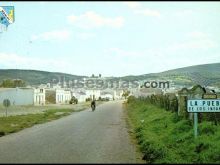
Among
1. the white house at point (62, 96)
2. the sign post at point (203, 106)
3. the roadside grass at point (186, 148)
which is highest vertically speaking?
the sign post at point (203, 106)

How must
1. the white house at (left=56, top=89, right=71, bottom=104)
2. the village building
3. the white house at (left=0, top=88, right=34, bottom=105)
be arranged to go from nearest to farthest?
1. the white house at (left=0, top=88, right=34, bottom=105)
2. the village building
3. the white house at (left=56, top=89, right=71, bottom=104)

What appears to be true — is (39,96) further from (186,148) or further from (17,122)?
(186,148)

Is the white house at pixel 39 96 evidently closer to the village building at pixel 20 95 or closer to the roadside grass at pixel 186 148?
the village building at pixel 20 95

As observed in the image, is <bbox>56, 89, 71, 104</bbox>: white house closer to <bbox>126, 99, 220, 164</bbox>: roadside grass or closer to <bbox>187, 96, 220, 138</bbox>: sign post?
<bbox>126, 99, 220, 164</bbox>: roadside grass

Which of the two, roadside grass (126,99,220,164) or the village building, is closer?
roadside grass (126,99,220,164)

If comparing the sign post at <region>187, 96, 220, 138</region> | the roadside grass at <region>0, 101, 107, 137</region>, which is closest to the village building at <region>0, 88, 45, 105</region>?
the roadside grass at <region>0, 101, 107, 137</region>

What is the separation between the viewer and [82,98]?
186 metres

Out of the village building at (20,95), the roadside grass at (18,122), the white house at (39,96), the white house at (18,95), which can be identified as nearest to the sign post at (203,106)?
the roadside grass at (18,122)

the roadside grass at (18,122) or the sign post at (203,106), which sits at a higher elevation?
the sign post at (203,106)

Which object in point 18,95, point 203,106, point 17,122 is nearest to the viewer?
point 203,106

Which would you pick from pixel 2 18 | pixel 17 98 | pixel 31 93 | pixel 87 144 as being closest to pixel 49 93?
pixel 31 93

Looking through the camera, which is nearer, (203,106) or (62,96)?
(203,106)

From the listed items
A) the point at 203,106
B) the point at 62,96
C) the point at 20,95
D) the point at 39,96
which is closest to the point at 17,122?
the point at 203,106

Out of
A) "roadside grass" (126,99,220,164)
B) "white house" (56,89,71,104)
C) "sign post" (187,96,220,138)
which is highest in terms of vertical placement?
"sign post" (187,96,220,138)
